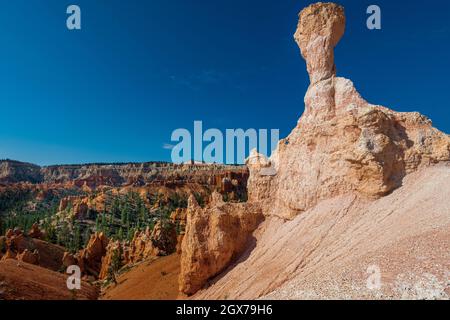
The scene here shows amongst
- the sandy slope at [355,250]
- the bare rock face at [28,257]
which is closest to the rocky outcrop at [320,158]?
the sandy slope at [355,250]

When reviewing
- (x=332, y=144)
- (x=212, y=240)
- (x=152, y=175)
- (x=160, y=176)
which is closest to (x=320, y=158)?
(x=332, y=144)

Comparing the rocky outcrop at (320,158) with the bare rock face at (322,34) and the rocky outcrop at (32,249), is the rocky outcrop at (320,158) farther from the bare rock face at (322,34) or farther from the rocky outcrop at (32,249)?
the rocky outcrop at (32,249)

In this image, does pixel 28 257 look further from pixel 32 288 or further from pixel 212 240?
pixel 212 240

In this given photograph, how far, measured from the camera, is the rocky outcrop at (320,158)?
15664 mm

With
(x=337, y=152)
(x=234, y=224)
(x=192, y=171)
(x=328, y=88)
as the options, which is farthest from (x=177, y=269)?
(x=192, y=171)

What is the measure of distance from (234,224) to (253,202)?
7.39ft

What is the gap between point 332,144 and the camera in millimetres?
17047

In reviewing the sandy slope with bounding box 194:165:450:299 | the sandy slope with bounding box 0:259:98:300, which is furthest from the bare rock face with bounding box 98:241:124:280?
the sandy slope with bounding box 194:165:450:299

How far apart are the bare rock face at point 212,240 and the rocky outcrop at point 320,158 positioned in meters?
0.06

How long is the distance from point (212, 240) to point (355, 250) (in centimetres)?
833

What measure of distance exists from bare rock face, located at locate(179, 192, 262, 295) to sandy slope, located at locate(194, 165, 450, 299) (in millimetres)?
674

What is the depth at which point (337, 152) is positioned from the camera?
16609 mm

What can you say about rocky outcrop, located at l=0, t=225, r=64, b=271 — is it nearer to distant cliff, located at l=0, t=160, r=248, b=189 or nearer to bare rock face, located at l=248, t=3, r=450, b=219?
bare rock face, located at l=248, t=3, r=450, b=219
